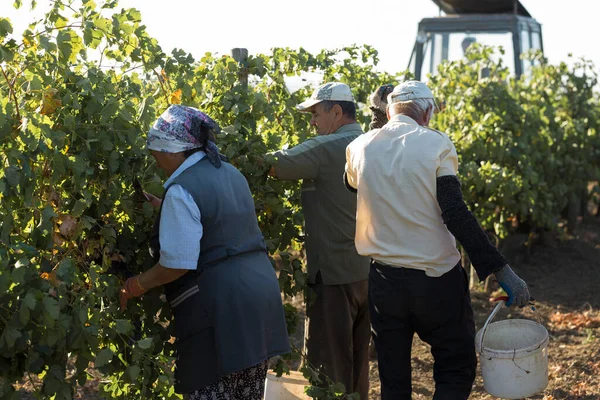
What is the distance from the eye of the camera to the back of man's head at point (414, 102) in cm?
341

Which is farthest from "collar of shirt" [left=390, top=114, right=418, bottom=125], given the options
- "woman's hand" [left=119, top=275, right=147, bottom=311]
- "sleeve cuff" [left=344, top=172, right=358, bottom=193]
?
"woman's hand" [left=119, top=275, right=147, bottom=311]

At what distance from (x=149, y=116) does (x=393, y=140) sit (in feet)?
2.90

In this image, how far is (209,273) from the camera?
2.94 meters

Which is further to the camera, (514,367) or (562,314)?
(562,314)

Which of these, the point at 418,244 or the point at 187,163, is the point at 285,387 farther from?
the point at 187,163

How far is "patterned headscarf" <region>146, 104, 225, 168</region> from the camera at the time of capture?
295 centimetres

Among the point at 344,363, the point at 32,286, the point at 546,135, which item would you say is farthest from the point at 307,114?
the point at 546,135

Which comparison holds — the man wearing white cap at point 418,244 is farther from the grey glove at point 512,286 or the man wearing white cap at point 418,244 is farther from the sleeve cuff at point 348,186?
the sleeve cuff at point 348,186

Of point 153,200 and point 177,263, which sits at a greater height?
point 153,200

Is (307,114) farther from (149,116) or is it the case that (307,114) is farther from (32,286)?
(32,286)

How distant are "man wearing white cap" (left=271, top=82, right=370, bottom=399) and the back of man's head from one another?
508mm

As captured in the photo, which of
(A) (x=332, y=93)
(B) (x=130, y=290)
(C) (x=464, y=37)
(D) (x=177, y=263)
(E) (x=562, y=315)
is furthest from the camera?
(C) (x=464, y=37)

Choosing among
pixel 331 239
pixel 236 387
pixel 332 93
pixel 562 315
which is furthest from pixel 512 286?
pixel 562 315

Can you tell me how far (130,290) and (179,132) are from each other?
1.82 feet
